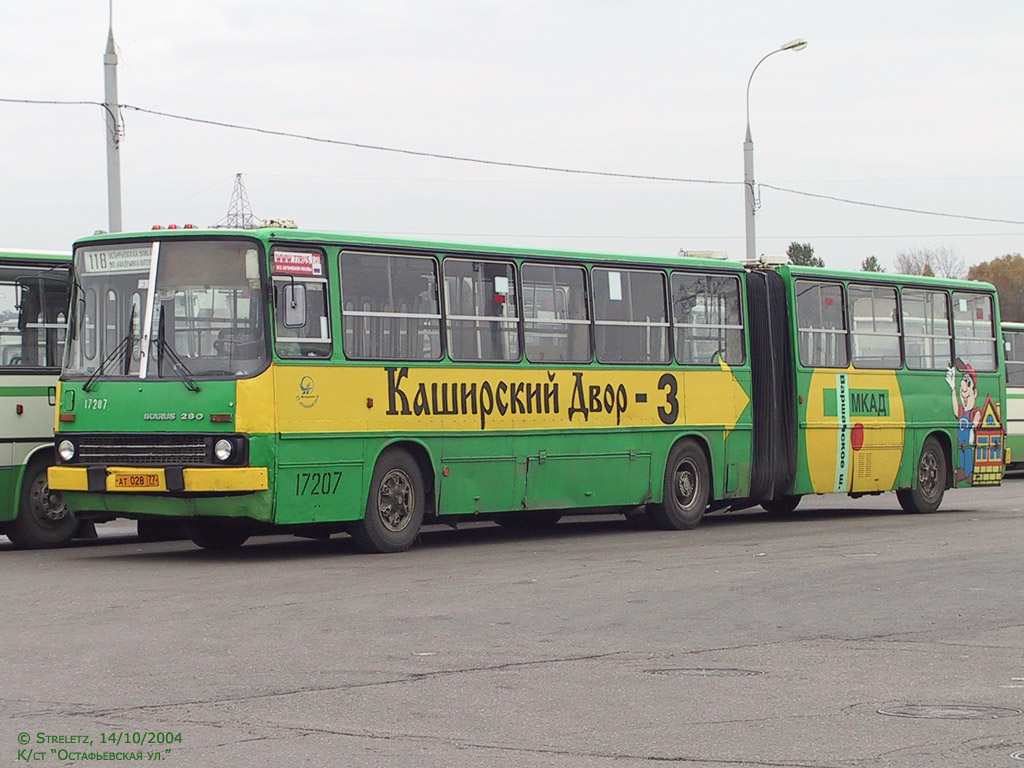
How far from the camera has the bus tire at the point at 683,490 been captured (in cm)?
1991

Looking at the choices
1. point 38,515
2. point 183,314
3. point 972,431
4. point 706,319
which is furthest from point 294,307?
point 972,431

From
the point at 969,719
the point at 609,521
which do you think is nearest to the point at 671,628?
the point at 969,719

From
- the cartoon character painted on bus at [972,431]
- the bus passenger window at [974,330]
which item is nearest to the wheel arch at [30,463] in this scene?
the cartoon character painted on bus at [972,431]

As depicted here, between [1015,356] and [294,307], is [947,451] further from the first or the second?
[294,307]

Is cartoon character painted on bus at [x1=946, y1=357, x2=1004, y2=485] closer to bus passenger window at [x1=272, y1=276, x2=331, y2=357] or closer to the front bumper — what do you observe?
bus passenger window at [x1=272, y1=276, x2=331, y2=357]

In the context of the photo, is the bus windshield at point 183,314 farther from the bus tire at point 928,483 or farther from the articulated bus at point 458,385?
the bus tire at point 928,483

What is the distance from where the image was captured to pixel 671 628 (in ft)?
36.2

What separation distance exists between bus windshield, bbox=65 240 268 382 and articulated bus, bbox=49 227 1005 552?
20 millimetres

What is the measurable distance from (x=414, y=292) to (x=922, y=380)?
377 inches

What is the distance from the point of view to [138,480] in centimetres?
1529

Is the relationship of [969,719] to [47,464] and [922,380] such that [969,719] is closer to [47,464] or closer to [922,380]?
[47,464]

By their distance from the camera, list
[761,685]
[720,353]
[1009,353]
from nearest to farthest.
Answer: [761,685]
[720,353]
[1009,353]

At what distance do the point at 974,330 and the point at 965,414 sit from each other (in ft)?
4.27

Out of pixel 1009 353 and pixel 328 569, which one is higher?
pixel 1009 353
